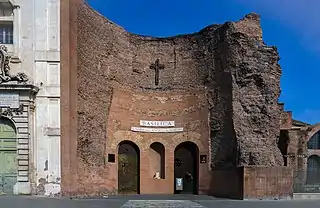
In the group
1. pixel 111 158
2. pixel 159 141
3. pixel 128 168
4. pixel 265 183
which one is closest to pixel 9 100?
pixel 111 158

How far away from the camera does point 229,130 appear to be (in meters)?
25.3

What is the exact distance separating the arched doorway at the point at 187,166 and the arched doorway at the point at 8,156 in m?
11.1

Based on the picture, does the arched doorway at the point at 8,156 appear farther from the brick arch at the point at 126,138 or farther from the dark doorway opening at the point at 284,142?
the dark doorway opening at the point at 284,142

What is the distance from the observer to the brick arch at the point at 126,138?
26531mm

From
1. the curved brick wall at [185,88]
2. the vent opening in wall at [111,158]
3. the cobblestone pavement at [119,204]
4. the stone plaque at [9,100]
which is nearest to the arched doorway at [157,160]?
the curved brick wall at [185,88]

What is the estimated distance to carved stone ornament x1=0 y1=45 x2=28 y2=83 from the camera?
69.6 ft

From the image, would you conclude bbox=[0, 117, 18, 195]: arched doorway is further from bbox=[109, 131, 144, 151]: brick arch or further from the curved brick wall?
bbox=[109, 131, 144, 151]: brick arch

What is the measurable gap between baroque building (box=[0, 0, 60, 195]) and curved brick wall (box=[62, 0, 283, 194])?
157 centimetres

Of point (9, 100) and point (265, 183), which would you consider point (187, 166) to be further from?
point (9, 100)

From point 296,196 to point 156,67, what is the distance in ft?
41.7

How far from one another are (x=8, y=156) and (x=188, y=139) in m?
11.6

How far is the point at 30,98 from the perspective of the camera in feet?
70.0

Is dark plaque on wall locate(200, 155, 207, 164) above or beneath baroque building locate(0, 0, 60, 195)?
beneath

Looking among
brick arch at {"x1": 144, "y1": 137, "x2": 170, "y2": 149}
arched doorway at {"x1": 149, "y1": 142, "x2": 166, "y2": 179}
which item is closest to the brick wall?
brick arch at {"x1": 144, "y1": 137, "x2": 170, "y2": 149}
